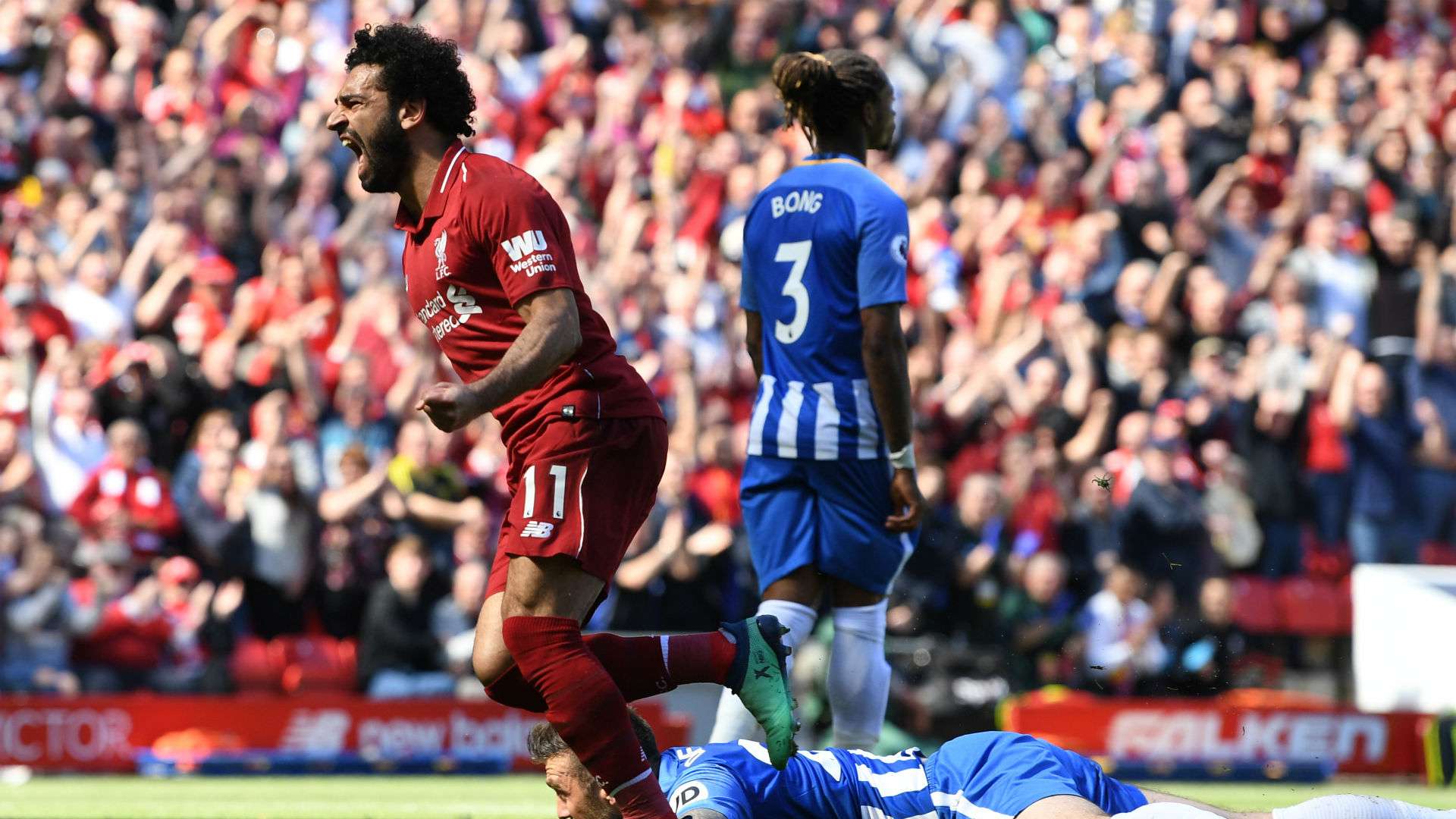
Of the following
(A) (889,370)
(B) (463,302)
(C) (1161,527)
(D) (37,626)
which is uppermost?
(B) (463,302)

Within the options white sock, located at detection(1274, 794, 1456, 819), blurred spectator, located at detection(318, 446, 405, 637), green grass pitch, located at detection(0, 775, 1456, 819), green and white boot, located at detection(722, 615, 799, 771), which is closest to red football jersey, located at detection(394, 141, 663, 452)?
green and white boot, located at detection(722, 615, 799, 771)

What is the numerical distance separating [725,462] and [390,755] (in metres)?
2.86

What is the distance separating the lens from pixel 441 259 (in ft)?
18.3

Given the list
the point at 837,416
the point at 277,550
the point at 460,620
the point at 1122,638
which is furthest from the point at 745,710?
the point at 1122,638

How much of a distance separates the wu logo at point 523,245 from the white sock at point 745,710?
5.51 feet

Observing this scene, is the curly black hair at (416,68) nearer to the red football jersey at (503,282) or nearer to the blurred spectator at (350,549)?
the red football jersey at (503,282)

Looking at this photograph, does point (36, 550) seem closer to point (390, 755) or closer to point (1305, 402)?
point (390, 755)

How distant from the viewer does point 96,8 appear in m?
14.2

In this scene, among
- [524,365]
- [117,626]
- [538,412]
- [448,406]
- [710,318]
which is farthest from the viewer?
[710,318]

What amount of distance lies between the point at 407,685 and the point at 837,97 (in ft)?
19.7

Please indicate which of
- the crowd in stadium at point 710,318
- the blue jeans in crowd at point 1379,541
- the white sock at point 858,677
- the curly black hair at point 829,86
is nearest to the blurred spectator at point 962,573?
the crowd in stadium at point 710,318

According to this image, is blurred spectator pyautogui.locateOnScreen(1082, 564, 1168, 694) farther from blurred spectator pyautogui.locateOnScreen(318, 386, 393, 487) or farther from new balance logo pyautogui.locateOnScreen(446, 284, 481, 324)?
new balance logo pyautogui.locateOnScreen(446, 284, 481, 324)

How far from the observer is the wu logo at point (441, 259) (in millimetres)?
5574

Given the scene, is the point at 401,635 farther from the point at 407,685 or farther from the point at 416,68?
the point at 416,68
